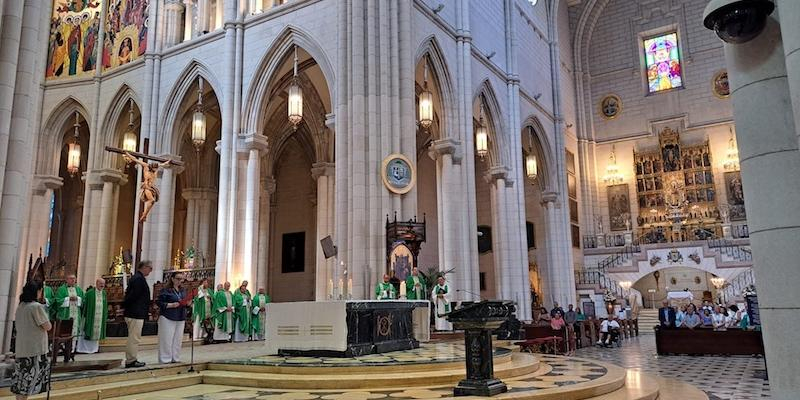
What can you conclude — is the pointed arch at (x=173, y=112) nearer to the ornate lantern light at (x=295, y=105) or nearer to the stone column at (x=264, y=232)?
the stone column at (x=264, y=232)

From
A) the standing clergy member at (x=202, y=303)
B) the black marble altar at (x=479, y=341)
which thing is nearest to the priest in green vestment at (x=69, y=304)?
the standing clergy member at (x=202, y=303)

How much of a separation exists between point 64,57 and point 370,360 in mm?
18489

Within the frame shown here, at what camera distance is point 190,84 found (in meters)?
17.2

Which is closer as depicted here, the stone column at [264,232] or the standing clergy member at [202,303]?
the standing clergy member at [202,303]

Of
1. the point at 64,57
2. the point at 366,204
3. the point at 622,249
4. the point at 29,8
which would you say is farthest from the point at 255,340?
the point at 622,249

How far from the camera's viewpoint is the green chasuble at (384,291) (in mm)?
11508

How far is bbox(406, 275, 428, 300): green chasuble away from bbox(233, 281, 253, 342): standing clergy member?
10.9 ft

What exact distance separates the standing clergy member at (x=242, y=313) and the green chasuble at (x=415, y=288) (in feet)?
10.9

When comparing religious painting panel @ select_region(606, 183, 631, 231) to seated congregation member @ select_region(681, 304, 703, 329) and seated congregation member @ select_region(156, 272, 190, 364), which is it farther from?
seated congregation member @ select_region(156, 272, 190, 364)

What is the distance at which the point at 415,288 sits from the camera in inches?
485

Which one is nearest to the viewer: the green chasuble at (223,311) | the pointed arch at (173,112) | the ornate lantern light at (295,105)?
the green chasuble at (223,311)

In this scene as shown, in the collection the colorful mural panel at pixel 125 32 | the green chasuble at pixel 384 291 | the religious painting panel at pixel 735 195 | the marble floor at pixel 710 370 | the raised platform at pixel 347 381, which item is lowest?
the marble floor at pixel 710 370

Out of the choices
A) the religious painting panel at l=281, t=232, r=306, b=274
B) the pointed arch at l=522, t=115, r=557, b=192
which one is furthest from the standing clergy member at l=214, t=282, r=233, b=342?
the pointed arch at l=522, t=115, r=557, b=192

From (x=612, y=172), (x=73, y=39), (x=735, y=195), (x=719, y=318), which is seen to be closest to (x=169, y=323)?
(x=719, y=318)
